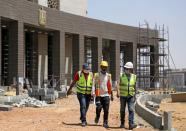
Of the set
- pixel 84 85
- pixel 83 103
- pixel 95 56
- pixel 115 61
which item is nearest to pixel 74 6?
pixel 95 56

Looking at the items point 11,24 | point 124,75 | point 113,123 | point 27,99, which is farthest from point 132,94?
point 11,24

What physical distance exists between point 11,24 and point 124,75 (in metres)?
19.0

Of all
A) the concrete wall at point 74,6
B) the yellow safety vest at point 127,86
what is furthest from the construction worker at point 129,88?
the concrete wall at point 74,6

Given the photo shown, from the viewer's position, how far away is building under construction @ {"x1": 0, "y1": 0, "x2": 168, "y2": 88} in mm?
30094

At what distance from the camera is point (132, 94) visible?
1234 centimetres

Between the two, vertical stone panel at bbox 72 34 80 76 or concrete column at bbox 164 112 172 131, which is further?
vertical stone panel at bbox 72 34 80 76

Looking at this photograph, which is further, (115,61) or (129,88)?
(115,61)

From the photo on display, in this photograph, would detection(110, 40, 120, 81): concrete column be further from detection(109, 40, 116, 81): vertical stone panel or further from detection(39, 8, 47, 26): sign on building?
detection(39, 8, 47, 26): sign on building

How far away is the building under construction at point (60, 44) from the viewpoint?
98.7 feet

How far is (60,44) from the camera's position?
3478cm

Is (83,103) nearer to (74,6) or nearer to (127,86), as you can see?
(127,86)

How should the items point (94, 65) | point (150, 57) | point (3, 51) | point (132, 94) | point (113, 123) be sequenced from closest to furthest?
1. point (132, 94)
2. point (113, 123)
3. point (3, 51)
4. point (94, 65)
5. point (150, 57)

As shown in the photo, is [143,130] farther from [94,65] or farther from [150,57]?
[150,57]

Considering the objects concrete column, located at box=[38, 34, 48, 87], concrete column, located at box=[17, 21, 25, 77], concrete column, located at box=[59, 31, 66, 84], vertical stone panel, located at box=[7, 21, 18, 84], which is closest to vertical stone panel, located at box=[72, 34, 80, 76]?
concrete column, located at box=[59, 31, 66, 84]
